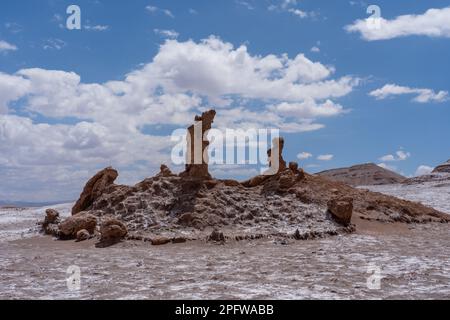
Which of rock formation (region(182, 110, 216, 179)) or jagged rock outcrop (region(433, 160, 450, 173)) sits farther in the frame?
jagged rock outcrop (region(433, 160, 450, 173))

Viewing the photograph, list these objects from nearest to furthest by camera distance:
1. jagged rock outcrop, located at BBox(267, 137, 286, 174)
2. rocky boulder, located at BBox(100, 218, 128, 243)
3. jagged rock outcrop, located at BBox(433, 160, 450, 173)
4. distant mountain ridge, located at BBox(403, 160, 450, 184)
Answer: rocky boulder, located at BBox(100, 218, 128, 243) → jagged rock outcrop, located at BBox(267, 137, 286, 174) → distant mountain ridge, located at BBox(403, 160, 450, 184) → jagged rock outcrop, located at BBox(433, 160, 450, 173)

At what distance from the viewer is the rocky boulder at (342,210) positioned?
15.5m

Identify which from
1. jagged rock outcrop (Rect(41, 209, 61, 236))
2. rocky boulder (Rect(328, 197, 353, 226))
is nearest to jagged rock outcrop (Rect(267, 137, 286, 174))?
rocky boulder (Rect(328, 197, 353, 226))

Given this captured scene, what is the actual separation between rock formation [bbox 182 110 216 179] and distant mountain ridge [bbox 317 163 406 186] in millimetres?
41789

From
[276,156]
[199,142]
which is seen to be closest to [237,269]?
[199,142]

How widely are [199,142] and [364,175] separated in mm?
52762

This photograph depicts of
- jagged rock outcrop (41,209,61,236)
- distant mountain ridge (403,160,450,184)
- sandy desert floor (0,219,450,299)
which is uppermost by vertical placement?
distant mountain ridge (403,160,450,184)

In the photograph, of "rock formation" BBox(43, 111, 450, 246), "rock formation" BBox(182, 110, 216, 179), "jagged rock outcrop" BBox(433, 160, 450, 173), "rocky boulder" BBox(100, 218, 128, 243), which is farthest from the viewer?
"jagged rock outcrop" BBox(433, 160, 450, 173)

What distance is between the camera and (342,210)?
50.8ft

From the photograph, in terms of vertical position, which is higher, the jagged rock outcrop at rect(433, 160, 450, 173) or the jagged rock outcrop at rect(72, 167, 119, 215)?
the jagged rock outcrop at rect(433, 160, 450, 173)

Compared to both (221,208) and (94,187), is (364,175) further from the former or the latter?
(221,208)

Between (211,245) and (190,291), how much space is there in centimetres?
555

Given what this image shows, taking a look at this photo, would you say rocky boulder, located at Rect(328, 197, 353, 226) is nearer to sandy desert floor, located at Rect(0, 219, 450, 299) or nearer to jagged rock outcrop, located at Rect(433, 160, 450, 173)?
sandy desert floor, located at Rect(0, 219, 450, 299)

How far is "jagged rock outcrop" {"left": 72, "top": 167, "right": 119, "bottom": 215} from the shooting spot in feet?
60.7
